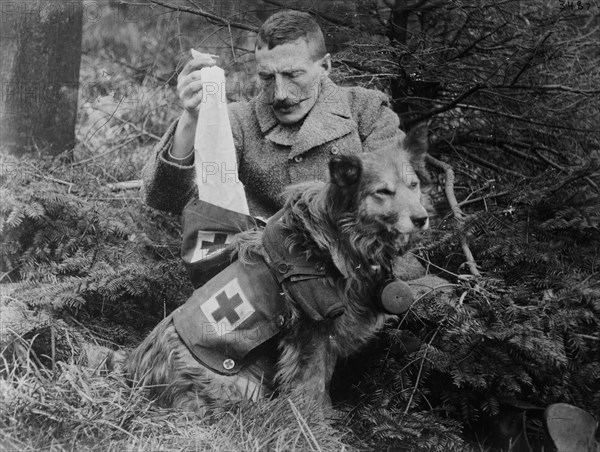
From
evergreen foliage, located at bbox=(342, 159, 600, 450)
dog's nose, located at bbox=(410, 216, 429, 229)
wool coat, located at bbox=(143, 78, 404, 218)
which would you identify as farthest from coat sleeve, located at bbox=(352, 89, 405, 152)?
evergreen foliage, located at bbox=(342, 159, 600, 450)

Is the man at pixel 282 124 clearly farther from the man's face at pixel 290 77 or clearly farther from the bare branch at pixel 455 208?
the bare branch at pixel 455 208

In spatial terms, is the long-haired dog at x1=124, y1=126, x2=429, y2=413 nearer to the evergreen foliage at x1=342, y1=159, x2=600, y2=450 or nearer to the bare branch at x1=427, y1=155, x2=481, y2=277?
the evergreen foliage at x1=342, y1=159, x2=600, y2=450

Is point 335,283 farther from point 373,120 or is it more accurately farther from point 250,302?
point 373,120

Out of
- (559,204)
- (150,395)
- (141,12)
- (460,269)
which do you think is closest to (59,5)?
(141,12)

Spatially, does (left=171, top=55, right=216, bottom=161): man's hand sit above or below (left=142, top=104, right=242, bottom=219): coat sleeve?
above

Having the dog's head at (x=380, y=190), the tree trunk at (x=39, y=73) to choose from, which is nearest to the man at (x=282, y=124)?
the dog's head at (x=380, y=190)

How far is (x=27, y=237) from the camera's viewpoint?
13.5ft

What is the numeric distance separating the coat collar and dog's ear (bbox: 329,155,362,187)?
1.15ft

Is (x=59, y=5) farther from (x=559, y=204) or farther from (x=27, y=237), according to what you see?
(x=559, y=204)

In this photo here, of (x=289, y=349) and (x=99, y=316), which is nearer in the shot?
(x=289, y=349)

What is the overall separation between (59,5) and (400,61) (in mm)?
1686

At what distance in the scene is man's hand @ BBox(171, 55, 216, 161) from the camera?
308 centimetres

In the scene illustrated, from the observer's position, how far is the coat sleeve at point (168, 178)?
329cm

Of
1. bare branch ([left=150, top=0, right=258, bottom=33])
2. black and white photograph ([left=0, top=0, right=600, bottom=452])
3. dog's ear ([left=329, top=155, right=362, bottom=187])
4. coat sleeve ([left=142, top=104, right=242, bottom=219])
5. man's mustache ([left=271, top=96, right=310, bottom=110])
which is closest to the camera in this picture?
dog's ear ([left=329, top=155, right=362, bottom=187])
